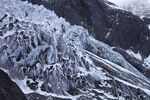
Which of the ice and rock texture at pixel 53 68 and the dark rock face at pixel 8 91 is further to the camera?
the ice and rock texture at pixel 53 68

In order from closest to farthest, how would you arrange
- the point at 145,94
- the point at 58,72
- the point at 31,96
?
the point at 31,96, the point at 58,72, the point at 145,94

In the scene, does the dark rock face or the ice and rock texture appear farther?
the ice and rock texture

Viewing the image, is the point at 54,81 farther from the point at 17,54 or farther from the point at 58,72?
the point at 17,54

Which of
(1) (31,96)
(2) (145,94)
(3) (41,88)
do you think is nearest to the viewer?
(1) (31,96)

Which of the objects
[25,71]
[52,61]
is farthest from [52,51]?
[25,71]

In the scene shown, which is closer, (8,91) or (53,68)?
(8,91)

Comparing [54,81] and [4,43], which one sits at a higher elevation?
[4,43]

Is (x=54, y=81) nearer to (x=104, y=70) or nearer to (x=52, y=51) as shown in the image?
(x=52, y=51)

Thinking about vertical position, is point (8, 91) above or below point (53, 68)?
below

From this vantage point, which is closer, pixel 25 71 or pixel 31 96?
pixel 31 96

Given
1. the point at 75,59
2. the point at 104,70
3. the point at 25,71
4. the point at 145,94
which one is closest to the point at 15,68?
the point at 25,71
